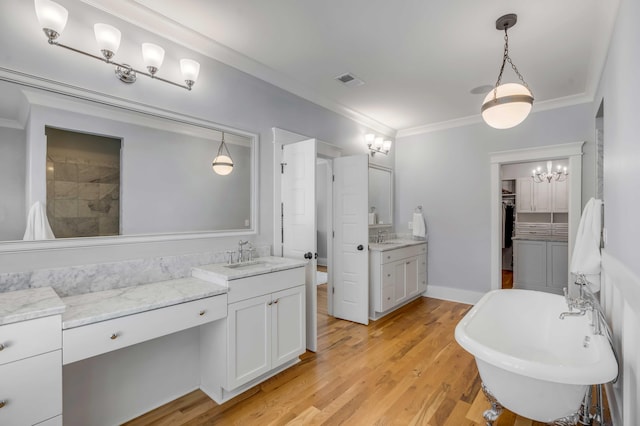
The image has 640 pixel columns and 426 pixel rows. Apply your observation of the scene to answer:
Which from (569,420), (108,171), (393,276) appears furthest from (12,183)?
(393,276)

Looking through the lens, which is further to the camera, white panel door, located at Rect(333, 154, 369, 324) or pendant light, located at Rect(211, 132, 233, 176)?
white panel door, located at Rect(333, 154, 369, 324)

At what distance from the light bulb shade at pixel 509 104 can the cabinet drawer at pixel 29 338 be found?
2.69 m

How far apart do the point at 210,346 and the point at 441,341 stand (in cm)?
230

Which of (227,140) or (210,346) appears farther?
(227,140)

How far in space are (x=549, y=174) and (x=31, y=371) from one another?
7.97 meters

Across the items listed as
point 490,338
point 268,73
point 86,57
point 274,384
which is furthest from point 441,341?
point 86,57

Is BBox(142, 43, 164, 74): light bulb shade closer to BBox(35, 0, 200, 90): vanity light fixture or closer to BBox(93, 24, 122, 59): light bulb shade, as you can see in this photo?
BBox(35, 0, 200, 90): vanity light fixture

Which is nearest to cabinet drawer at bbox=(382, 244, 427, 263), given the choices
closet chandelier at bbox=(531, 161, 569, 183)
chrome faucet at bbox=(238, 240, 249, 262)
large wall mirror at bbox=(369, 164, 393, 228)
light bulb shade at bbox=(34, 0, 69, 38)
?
large wall mirror at bbox=(369, 164, 393, 228)

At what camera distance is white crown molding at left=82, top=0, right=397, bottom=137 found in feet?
6.52

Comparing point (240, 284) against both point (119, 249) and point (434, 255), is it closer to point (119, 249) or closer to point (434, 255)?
point (119, 249)

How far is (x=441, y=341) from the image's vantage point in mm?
3189

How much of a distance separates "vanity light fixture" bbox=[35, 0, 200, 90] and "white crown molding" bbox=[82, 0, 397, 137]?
9.4 inches

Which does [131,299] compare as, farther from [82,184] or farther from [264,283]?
[264,283]

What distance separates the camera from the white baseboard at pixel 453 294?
442 cm
